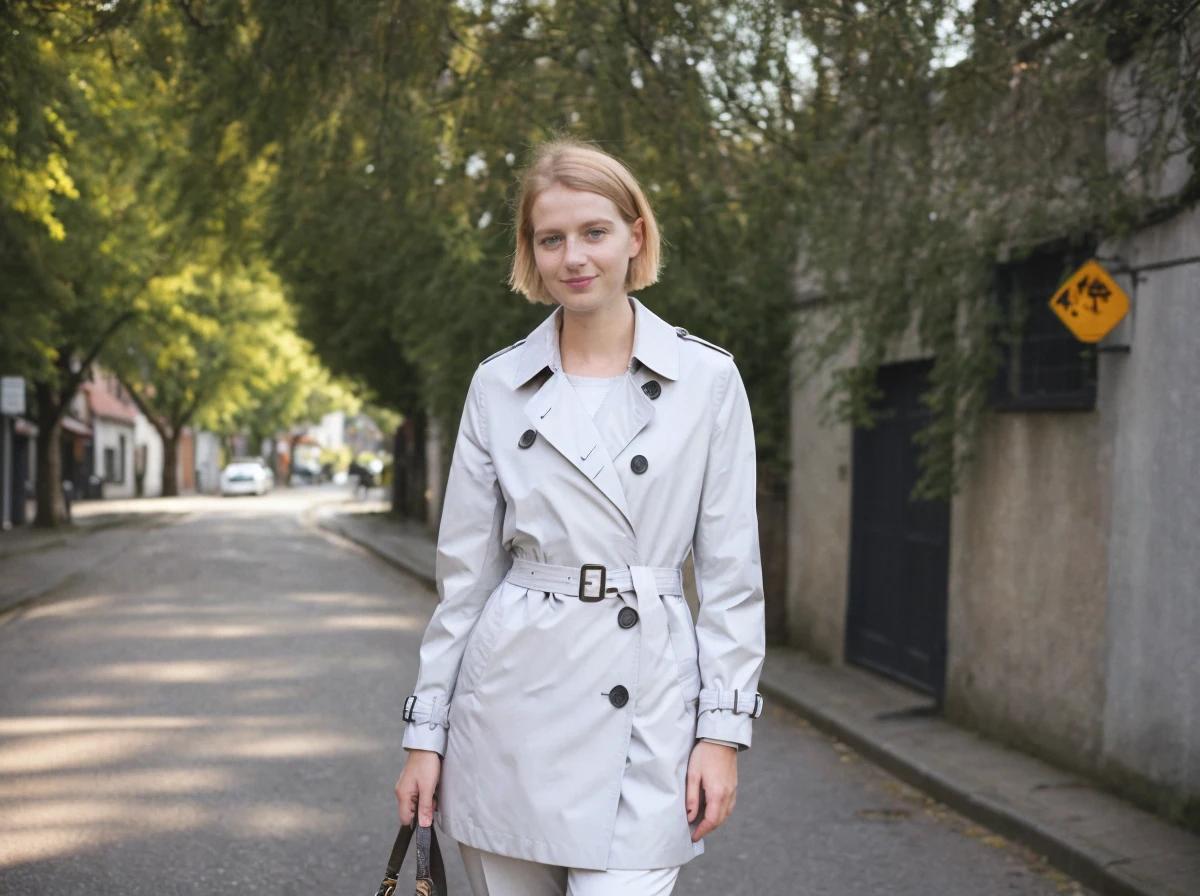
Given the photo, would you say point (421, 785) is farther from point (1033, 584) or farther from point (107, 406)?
point (107, 406)

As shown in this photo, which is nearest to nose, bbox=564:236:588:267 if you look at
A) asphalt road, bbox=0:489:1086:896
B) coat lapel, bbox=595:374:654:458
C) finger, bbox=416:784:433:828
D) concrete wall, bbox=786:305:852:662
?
coat lapel, bbox=595:374:654:458

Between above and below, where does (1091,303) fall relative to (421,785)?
above

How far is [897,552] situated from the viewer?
931cm

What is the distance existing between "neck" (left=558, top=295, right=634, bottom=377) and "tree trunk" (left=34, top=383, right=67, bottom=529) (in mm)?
26604

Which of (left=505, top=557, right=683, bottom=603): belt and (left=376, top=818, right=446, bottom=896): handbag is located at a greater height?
(left=505, top=557, right=683, bottom=603): belt

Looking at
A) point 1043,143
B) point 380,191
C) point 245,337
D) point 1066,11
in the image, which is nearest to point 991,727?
point 1043,143

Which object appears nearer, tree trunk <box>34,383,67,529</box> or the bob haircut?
the bob haircut

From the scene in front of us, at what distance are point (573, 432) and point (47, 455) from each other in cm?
2702

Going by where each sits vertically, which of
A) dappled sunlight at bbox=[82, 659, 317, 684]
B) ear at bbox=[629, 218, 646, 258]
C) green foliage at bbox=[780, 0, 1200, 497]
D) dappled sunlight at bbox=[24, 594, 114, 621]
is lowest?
dappled sunlight at bbox=[24, 594, 114, 621]

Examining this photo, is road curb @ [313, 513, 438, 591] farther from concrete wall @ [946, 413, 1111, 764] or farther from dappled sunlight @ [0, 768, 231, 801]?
concrete wall @ [946, 413, 1111, 764]

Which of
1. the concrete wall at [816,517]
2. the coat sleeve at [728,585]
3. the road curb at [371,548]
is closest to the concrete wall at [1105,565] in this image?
the concrete wall at [816,517]

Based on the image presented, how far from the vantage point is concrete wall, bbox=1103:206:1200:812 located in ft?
18.7

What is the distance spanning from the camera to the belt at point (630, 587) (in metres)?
2.30

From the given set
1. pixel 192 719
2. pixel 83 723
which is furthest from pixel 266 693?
pixel 83 723
